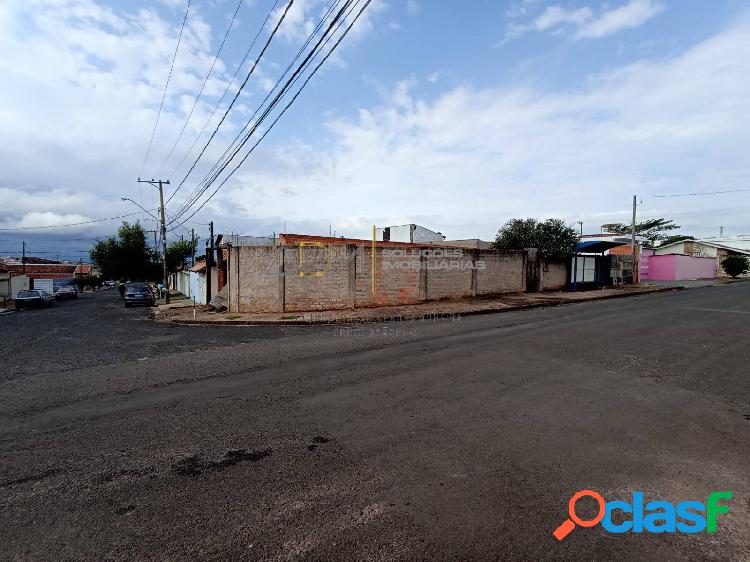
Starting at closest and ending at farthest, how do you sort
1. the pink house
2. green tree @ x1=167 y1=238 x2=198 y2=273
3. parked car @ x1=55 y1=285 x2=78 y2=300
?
1. the pink house
2. parked car @ x1=55 y1=285 x2=78 y2=300
3. green tree @ x1=167 y1=238 x2=198 y2=273

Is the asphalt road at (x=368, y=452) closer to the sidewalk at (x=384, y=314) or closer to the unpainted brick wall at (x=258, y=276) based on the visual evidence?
the sidewalk at (x=384, y=314)

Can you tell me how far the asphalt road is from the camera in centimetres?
224

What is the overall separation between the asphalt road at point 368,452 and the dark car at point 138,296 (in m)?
18.2

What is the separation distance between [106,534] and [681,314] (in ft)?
49.1

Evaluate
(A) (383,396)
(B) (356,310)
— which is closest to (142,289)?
(B) (356,310)

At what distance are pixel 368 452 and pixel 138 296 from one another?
25244 millimetres

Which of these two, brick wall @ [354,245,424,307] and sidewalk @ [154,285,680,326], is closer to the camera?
sidewalk @ [154,285,680,326]

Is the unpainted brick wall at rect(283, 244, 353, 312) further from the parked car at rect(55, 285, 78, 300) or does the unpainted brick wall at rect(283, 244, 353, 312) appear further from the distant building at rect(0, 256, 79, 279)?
the distant building at rect(0, 256, 79, 279)

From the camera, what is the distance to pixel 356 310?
46.9ft

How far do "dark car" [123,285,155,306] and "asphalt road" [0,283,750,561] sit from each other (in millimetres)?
18226

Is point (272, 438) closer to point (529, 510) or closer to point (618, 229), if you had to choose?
point (529, 510)

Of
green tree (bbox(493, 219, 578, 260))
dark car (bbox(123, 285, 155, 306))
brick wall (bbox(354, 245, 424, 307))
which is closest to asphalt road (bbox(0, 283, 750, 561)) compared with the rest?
brick wall (bbox(354, 245, 424, 307))

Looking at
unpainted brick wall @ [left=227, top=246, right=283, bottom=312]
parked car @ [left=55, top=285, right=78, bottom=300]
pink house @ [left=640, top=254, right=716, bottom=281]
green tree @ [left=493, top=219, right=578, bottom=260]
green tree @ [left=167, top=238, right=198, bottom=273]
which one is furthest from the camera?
green tree @ [left=167, top=238, right=198, bottom=273]

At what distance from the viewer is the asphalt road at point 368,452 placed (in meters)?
2.24
